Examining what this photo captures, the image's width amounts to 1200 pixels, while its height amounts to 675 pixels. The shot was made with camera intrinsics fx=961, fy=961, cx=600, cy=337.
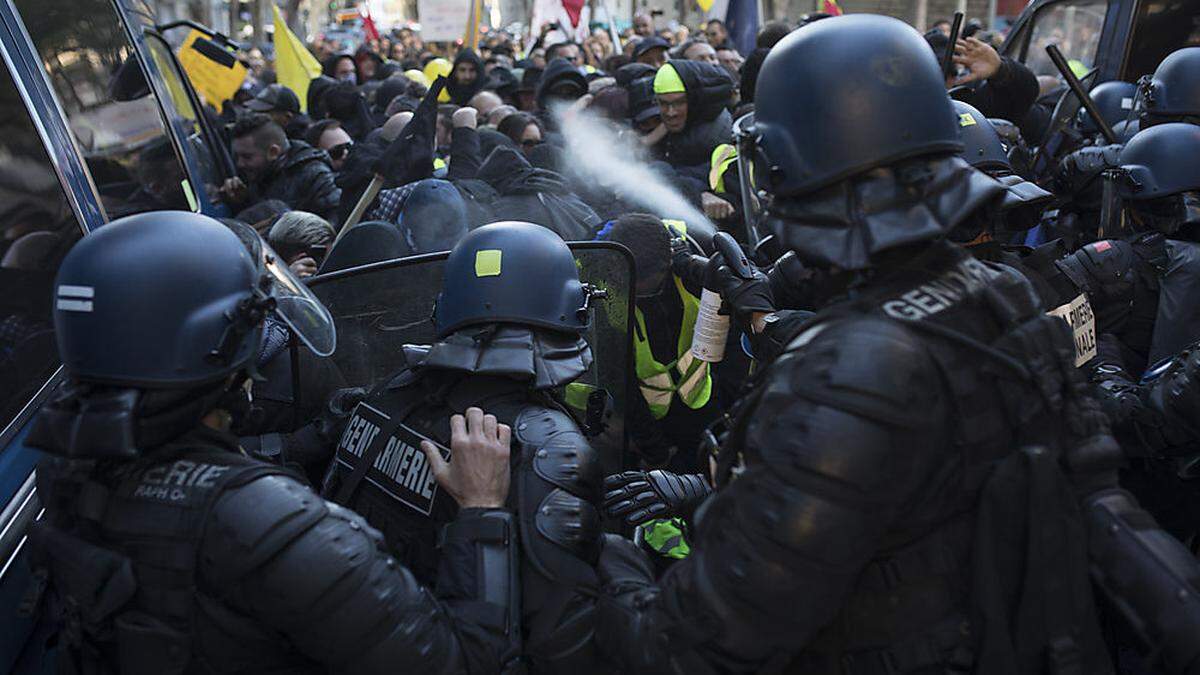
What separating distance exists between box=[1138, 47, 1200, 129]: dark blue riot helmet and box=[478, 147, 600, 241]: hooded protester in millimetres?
2640

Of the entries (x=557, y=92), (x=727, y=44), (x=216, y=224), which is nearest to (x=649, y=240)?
(x=216, y=224)

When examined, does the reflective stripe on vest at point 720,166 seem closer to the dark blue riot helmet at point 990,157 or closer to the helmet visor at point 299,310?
the dark blue riot helmet at point 990,157

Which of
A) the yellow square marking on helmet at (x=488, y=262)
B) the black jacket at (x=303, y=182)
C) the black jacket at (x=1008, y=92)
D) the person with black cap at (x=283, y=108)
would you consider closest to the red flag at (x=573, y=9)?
the person with black cap at (x=283, y=108)

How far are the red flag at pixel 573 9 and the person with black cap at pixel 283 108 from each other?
4798 mm

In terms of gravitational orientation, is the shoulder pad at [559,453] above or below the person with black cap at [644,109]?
above

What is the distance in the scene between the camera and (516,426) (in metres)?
2.16

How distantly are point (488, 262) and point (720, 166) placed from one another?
3079 mm

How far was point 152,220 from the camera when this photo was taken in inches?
70.2

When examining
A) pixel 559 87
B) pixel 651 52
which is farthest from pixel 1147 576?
pixel 651 52

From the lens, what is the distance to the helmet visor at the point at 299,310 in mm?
2051

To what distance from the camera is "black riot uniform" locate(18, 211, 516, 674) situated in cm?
163

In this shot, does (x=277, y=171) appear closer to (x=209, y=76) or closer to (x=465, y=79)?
(x=209, y=76)

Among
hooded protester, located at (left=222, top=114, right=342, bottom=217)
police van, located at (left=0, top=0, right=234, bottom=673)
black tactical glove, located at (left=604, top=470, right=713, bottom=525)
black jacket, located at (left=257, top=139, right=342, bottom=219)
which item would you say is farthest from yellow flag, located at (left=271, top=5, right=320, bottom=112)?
black tactical glove, located at (left=604, top=470, right=713, bottom=525)

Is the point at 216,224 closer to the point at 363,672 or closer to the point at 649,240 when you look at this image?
the point at 363,672
